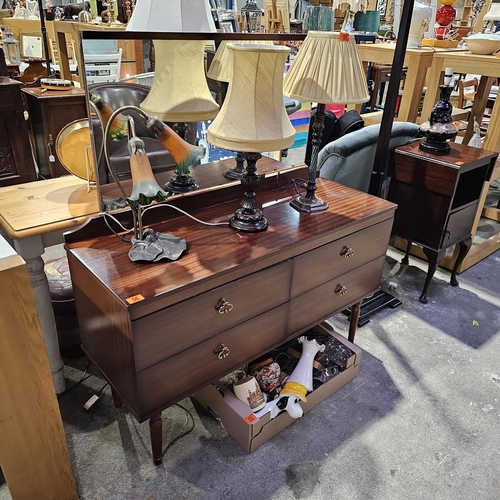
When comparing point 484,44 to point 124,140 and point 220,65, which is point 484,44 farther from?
point 124,140

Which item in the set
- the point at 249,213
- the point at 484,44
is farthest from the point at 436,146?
the point at 249,213

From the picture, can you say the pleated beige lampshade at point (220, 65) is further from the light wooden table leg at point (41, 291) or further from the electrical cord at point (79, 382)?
the electrical cord at point (79, 382)

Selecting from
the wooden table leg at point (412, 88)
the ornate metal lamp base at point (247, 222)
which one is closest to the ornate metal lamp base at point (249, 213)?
the ornate metal lamp base at point (247, 222)

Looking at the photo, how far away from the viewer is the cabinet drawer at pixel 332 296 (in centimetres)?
158

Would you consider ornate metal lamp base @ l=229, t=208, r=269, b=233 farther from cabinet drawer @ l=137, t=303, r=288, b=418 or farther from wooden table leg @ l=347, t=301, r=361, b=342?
wooden table leg @ l=347, t=301, r=361, b=342

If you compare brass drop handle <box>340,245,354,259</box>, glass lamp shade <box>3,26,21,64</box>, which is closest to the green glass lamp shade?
brass drop handle <box>340,245,354,259</box>

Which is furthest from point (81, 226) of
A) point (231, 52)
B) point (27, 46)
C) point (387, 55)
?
point (27, 46)

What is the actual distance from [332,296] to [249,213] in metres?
0.48

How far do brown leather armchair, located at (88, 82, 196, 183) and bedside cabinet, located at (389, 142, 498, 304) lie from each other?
53.2 inches

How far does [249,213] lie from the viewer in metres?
1.48

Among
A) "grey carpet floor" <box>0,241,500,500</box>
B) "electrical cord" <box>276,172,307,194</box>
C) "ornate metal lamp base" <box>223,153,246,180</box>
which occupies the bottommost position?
"grey carpet floor" <box>0,241,500,500</box>

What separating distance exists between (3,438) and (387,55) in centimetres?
247

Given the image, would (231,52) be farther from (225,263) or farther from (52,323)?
(52,323)

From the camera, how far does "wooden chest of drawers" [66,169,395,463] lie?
118cm
